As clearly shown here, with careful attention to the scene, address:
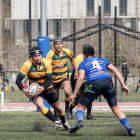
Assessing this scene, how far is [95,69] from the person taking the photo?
665 centimetres

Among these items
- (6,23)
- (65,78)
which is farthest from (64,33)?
(65,78)

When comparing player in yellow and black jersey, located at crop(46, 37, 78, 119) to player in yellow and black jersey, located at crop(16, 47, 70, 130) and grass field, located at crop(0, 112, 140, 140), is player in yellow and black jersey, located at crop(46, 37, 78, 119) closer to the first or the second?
grass field, located at crop(0, 112, 140, 140)

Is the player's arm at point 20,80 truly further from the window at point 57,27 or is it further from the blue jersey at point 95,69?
the window at point 57,27

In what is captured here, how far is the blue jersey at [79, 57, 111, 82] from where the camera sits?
663 cm

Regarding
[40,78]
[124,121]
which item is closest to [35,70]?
[40,78]

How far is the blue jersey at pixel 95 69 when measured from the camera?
663 centimetres

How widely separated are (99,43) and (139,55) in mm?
1854

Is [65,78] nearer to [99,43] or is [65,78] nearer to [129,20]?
[99,43]

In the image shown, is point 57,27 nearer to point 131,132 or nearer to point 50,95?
point 50,95

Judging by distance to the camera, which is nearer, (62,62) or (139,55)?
(62,62)

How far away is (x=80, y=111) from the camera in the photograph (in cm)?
670

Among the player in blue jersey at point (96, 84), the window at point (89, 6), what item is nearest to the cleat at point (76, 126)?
the player in blue jersey at point (96, 84)

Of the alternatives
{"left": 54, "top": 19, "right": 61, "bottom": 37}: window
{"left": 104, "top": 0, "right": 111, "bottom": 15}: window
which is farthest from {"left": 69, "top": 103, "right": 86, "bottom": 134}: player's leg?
{"left": 104, "top": 0, "right": 111, "bottom": 15}: window

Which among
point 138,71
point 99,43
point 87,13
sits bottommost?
point 138,71
